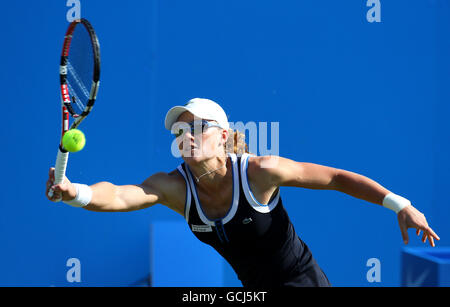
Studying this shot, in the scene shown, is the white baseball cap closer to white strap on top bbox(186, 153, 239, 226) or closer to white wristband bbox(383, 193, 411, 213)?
white strap on top bbox(186, 153, 239, 226)

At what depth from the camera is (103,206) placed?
242 cm

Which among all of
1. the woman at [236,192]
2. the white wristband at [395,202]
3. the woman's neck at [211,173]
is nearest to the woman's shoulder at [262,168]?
the woman at [236,192]

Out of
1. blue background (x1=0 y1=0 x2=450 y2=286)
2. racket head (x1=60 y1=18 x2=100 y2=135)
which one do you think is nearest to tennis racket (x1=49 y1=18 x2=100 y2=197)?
racket head (x1=60 y1=18 x2=100 y2=135)

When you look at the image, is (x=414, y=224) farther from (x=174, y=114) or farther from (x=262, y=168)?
(x=174, y=114)

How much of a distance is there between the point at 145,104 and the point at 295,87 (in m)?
1.23

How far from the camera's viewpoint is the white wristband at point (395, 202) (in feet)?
7.86

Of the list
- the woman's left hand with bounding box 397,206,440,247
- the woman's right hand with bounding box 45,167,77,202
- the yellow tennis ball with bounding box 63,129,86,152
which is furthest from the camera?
the woman's left hand with bounding box 397,206,440,247

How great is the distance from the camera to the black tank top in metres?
2.59

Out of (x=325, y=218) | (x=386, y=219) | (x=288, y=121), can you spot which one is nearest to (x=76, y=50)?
(x=288, y=121)

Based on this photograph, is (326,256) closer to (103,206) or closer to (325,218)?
(325,218)

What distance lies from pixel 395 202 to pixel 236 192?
718 mm

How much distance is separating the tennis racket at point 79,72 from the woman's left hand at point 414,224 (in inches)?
55.6

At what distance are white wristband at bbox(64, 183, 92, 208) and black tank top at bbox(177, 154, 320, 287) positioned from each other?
52 centimetres

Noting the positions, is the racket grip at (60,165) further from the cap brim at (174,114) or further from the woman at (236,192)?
the cap brim at (174,114)
